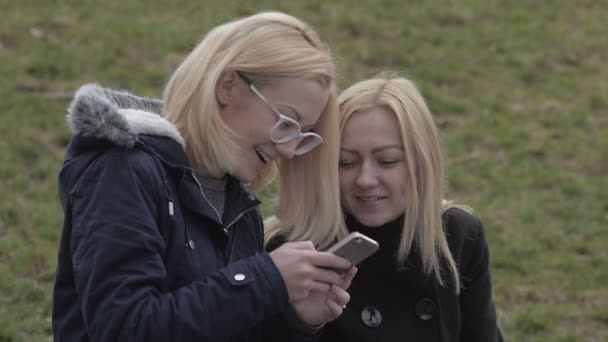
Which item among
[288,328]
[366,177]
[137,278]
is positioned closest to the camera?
[137,278]

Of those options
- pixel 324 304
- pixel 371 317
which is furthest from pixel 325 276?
pixel 371 317

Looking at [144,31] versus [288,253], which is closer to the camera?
[288,253]

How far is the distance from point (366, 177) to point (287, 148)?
57cm

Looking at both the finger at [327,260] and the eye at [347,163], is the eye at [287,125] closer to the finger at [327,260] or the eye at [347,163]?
the finger at [327,260]

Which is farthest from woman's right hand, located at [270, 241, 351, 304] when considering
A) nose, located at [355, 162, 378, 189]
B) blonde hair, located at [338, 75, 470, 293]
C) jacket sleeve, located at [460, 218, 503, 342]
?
jacket sleeve, located at [460, 218, 503, 342]

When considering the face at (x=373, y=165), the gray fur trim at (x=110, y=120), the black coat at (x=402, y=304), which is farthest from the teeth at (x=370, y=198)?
the gray fur trim at (x=110, y=120)

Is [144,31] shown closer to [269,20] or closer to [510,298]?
[510,298]

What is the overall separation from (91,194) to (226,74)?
460mm

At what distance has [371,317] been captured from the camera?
10.3ft

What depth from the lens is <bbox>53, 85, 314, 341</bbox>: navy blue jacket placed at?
2.10 m

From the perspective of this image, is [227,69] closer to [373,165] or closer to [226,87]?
[226,87]

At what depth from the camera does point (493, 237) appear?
5.80m

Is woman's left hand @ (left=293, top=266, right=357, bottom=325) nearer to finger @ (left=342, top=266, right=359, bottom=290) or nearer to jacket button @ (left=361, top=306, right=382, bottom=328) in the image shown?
finger @ (left=342, top=266, right=359, bottom=290)

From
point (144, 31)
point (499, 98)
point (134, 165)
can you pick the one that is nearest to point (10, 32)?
point (144, 31)
